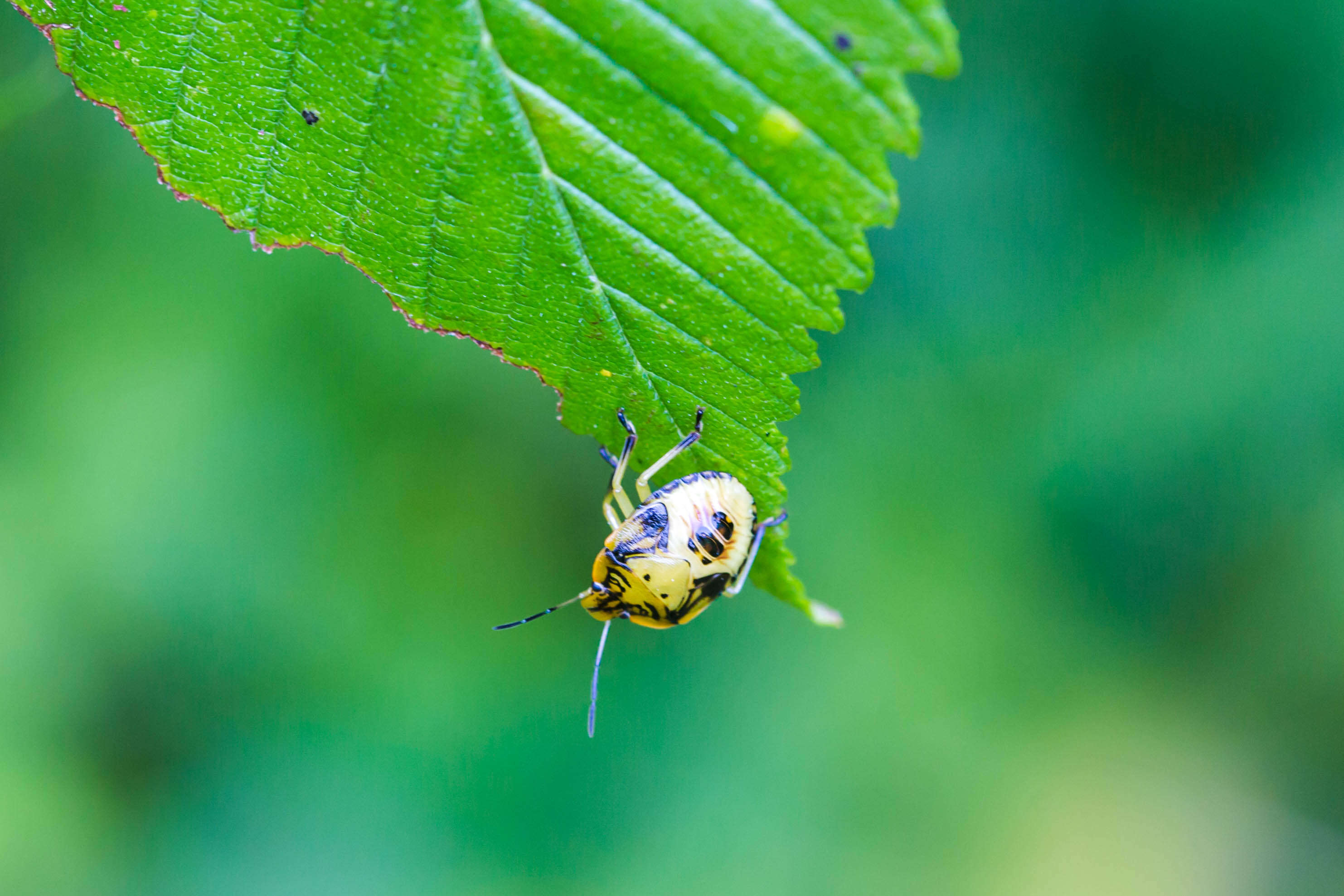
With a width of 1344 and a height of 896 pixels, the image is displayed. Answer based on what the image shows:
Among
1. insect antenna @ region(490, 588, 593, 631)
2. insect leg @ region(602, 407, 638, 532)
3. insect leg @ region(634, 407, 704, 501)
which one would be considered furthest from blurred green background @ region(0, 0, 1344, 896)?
insect leg @ region(634, 407, 704, 501)

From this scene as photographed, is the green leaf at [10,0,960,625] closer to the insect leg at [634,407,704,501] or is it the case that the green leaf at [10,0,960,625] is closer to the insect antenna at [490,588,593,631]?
the insect leg at [634,407,704,501]

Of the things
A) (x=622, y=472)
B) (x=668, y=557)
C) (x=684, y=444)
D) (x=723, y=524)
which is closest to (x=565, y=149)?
(x=684, y=444)

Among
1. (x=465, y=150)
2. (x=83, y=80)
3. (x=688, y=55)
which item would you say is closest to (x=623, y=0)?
(x=688, y=55)

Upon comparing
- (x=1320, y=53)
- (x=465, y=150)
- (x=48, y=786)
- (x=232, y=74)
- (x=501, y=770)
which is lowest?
(x=48, y=786)

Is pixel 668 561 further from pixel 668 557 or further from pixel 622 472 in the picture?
pixel 622 472

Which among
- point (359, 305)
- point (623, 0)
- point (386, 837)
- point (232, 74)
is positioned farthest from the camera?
point (386, 837)

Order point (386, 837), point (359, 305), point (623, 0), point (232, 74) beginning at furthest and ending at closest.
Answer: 1. point (386, 837)
2. point (359, 305)
3. point (232, 74)
4. point (623, 0)

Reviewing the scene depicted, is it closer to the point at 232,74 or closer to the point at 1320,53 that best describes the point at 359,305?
the point at 232,74

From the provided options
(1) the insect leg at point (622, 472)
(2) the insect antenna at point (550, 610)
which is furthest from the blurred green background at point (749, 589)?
(1) the insect leg at point (622, 472)

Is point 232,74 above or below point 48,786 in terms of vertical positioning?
above
